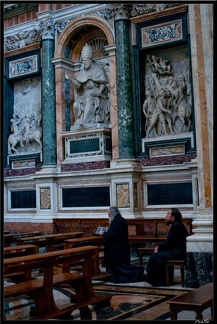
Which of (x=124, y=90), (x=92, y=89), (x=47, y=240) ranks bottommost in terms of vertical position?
(x=47, y=240)

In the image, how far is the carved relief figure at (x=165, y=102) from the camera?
12.5 metres

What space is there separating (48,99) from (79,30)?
234 centimetres

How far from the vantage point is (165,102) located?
1266 centimetres

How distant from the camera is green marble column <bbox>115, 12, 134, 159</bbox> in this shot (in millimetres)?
12719

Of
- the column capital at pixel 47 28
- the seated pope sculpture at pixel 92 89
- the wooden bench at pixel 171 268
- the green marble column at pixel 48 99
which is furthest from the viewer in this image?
the column capital at pixel 47 28

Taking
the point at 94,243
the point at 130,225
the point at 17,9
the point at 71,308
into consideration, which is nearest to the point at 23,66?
the point at 17,9

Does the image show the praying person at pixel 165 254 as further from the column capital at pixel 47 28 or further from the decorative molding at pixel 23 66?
the decorative molding at pixel 23 66

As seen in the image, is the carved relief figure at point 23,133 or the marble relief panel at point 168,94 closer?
the marble relief panel at point 168,94

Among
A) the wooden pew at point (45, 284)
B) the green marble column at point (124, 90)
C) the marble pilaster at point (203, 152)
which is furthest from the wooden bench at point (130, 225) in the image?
the wooden pew at point (45, 284)

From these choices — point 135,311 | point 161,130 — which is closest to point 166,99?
point 161,130

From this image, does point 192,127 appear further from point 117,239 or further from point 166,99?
point 117,239

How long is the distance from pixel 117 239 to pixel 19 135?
26.2 feet

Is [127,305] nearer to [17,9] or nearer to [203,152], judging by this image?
[203,152]

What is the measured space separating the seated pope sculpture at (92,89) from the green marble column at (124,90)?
1.09 metres
